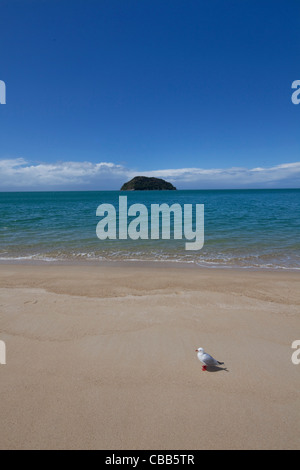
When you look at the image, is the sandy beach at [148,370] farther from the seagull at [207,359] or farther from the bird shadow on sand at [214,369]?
the seagull at [207,359]

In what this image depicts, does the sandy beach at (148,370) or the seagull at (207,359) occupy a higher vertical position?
the seagull at (207,359)

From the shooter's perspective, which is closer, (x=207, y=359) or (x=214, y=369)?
(x=207, y=359)

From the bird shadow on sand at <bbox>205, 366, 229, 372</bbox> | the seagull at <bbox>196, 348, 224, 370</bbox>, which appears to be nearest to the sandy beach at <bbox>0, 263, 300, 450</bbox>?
the bird shadow on sand at <bbox>205, 366, 229, 372</bbox>

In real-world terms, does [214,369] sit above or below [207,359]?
below

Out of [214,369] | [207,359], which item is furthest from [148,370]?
[214,369]

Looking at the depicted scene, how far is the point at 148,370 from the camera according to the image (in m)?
3.88

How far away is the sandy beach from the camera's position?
9.46 ft

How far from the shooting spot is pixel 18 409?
318 centimetres

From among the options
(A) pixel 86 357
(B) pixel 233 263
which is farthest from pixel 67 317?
(B) pixel 233 263

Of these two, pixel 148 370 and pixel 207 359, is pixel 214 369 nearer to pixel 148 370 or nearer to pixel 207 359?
pixel 207 359

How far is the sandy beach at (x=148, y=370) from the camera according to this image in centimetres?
288

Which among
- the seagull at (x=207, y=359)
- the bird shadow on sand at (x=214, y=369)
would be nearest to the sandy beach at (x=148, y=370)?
the bird shadow on sand at (x=214, y=369)

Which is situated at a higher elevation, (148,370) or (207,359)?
(207,359)
